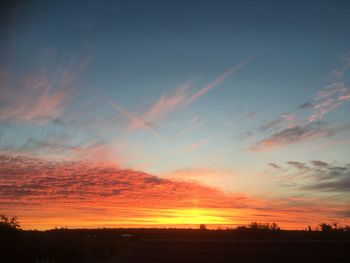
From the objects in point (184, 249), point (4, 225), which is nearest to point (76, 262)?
point (4, 225)

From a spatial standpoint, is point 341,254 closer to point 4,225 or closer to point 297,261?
point 297,261

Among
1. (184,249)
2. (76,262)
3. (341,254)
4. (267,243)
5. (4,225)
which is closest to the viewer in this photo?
(341,254)

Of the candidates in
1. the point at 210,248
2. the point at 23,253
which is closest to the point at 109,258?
the point at 23,253

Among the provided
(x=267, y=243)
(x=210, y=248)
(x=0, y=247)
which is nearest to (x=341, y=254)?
(x=267, y=243)

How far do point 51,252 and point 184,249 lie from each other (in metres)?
18.2

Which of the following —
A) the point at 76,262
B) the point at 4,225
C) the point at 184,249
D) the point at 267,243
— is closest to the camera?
the point at 267,243

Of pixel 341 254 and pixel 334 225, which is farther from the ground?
pixel 334 225

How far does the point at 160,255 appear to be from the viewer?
1163 inches

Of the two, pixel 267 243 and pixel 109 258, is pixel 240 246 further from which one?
pixel 109 258

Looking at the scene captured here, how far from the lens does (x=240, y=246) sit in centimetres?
2733

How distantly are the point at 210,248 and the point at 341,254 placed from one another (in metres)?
8.22

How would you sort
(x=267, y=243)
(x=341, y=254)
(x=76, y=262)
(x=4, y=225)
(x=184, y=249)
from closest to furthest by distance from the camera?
(x=341, y=254)
(x=267, y=243)
(x=184, y=249)
(x=76, y=262)
(x=4, y=225)

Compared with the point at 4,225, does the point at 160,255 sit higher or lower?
lower

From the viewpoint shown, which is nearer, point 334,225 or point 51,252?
point 51,252
